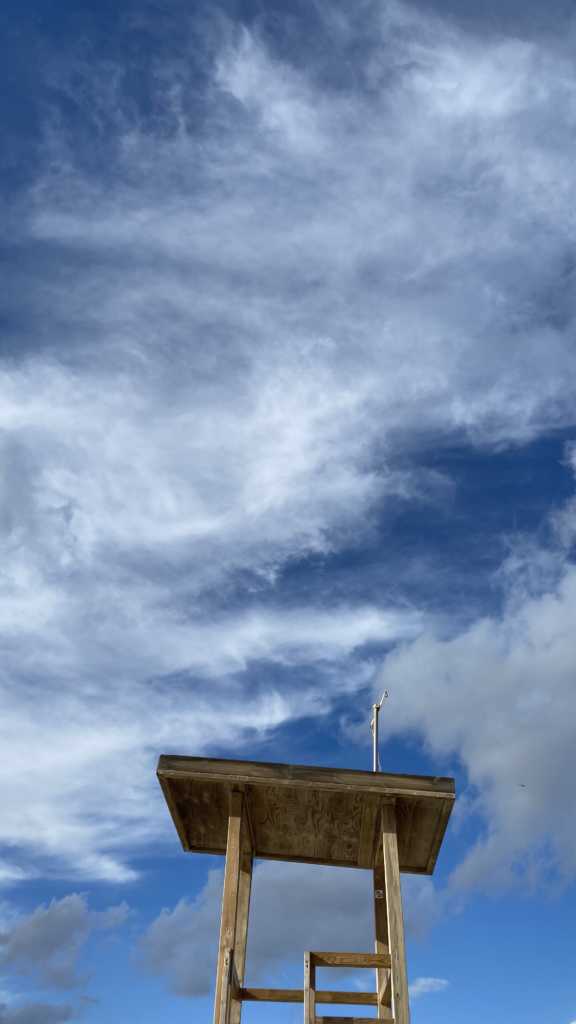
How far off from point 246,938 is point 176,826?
1.61 metres

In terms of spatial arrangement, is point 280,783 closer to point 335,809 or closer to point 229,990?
point 335,809

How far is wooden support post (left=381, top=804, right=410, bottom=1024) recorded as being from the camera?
8438 mm

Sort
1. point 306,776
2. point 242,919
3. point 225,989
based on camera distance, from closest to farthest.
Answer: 1. point 225,989
2. point 306,776
3. point 242,919

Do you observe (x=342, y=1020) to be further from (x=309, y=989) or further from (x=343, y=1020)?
(x=309, y=989)

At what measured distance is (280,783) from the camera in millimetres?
9664

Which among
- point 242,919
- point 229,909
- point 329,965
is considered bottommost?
point 329,965

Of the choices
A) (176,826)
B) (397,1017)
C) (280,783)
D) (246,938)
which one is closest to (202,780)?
(280,783)

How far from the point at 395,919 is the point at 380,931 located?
238cm

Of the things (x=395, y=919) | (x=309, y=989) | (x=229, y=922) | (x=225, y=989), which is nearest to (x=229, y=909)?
(x=229, y=922)

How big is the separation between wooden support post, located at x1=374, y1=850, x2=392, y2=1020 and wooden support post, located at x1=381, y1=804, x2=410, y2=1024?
49.2 inches

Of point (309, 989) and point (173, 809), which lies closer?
point (309, 989)

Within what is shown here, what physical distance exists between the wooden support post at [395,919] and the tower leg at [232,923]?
1.67 metres

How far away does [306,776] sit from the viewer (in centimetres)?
966

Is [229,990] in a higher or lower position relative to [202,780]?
lower
